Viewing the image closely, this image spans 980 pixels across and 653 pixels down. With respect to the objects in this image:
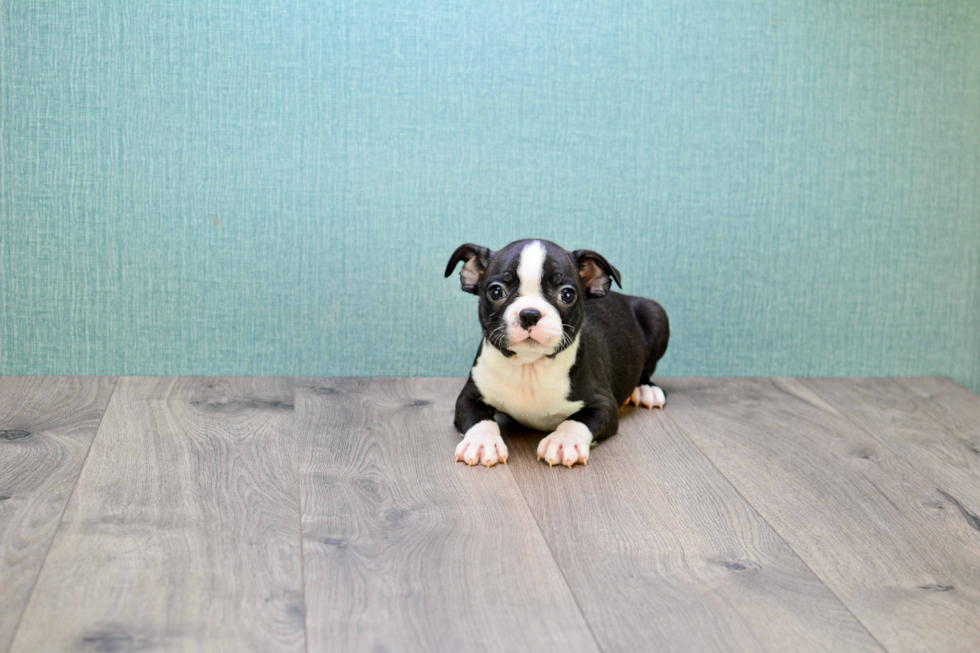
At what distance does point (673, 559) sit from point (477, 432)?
0.68m

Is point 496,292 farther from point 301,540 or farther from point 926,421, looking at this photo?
point 926,421

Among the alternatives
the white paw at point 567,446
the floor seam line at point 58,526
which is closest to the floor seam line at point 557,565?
the white paw at point 567,446

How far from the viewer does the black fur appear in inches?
92.7

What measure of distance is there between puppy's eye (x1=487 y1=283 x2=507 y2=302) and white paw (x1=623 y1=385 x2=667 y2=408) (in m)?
0.73

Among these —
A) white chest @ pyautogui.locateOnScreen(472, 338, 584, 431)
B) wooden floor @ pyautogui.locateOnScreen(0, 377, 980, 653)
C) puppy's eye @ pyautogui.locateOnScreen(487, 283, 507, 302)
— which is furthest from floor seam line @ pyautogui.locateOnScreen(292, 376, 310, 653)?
puppy's eye @ pyautogui.locateOnScreen(487, 283, 507, 302)

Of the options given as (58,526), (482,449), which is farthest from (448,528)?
(58,526)

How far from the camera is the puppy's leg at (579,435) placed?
2.34 m

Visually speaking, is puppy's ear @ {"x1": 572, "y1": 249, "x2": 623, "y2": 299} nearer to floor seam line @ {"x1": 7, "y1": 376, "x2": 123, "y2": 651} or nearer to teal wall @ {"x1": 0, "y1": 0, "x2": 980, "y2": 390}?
teal wall @ {"x1": 0, "y1": 0, "x2": 980, "y2": 390}

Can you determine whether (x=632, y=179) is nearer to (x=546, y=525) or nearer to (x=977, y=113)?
(x=977, y=113)

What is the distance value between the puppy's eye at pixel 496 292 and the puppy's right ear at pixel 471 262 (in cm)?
12

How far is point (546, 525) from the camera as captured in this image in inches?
78.8

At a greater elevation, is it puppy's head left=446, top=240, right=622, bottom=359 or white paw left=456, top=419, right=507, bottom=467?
puppy's head left=446, top=240, right=622, bottom=359

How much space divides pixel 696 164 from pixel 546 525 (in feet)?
5.05

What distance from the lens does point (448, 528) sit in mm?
1964
